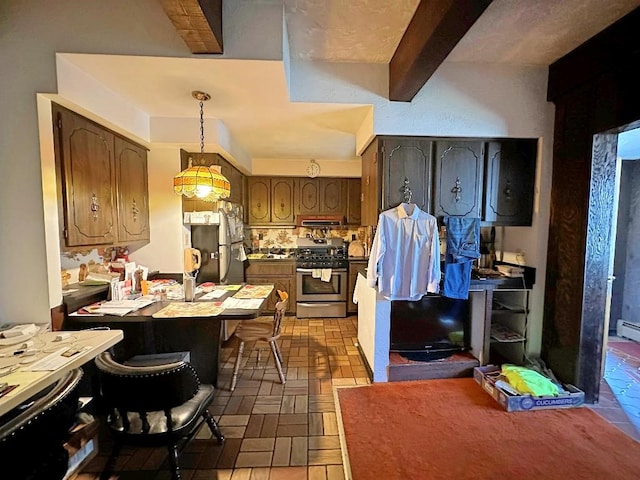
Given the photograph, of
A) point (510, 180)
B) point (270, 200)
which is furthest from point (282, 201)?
point (510, 180)

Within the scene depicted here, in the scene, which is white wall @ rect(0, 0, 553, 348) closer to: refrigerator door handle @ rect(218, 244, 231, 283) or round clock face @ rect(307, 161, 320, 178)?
refrigerator door handle @ rect(218, 244, 231, 283)

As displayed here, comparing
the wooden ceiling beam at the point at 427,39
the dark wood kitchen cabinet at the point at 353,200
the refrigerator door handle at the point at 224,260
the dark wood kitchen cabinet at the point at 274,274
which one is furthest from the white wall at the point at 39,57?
the dark wood kitchen cabinet at the point at 353,200

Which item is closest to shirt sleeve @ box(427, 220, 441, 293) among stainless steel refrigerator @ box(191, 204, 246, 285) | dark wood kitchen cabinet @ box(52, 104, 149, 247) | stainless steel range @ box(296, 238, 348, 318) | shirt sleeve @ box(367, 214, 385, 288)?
shirt sleeve @ box(367, 214, 385, 288)

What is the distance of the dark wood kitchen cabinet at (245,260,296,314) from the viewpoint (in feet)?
14.9

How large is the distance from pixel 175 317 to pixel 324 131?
242 centimetres

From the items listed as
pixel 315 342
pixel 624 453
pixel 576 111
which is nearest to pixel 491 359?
pixel 624 453

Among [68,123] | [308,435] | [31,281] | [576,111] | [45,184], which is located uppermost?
[576,111]

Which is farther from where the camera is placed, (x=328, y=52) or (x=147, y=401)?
(x=328, y=52)

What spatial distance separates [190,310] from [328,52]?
90.6 inches

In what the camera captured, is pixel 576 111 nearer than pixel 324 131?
Yes

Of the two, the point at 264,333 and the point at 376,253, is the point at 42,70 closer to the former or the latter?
the point at 264,333

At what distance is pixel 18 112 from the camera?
1.87 meters

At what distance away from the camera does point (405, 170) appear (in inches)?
102

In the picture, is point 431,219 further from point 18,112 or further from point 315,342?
point 18,112
